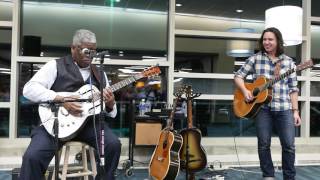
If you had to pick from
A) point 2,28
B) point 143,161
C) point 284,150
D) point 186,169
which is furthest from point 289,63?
point 2,28

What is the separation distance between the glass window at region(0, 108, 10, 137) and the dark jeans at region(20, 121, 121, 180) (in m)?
1.91

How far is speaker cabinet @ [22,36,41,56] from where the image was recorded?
14.4 feet

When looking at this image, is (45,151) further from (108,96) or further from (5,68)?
(5,68)

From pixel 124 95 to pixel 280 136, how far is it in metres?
2.15

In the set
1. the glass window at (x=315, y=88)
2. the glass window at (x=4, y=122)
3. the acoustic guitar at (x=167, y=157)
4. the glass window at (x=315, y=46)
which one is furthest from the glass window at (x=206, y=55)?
the glass window at (x=4, y=122)

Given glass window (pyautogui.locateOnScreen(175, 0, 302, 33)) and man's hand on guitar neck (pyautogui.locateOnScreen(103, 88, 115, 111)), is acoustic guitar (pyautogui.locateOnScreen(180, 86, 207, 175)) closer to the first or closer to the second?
man's hand on guitar neck (pyautogui.locateOnScreen(103, 88, 115, 111))

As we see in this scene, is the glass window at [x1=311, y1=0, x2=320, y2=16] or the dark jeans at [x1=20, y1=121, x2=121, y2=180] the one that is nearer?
the dark jeans at [x1=20, y1=121, x2=121, y2=180]

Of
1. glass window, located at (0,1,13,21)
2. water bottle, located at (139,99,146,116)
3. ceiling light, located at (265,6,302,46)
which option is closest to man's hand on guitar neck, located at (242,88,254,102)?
ceiling light, located at (265,6,302,46)

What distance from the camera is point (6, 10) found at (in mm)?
4418

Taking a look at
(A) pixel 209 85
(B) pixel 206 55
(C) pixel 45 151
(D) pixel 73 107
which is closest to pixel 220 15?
(B) pixel 206 55

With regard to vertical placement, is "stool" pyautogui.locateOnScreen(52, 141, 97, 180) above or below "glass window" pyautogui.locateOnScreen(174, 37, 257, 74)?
below

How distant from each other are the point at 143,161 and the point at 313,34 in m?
3.11

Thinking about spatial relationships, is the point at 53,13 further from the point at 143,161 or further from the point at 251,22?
the point at 251,22

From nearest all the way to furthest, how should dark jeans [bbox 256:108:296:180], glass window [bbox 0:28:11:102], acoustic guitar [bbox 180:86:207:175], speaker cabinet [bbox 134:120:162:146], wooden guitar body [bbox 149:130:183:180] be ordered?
dark jeans [bbox 256:108:296:180], wooden guitar body [bbox 149:130:183:180], acoustic guitar [bbox 180:86:207:175], speaker cabinet [bbox 134:120:162:146], glass window [bbox 0:28:11:102]
